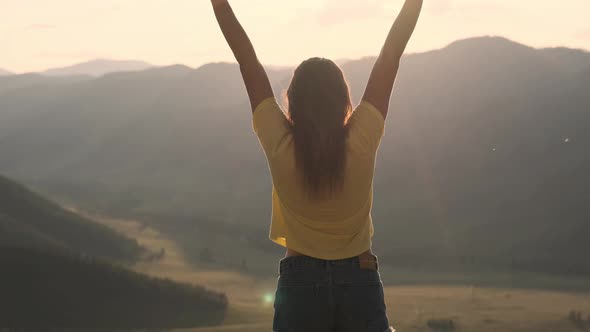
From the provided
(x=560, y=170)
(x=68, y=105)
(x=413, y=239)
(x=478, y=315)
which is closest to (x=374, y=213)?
(x=413, y=239)

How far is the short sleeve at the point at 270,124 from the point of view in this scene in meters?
3.40

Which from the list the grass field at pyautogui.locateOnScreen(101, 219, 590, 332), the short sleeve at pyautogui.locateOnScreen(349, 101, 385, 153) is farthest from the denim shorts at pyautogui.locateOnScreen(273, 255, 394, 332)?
the grass field at pyautogui.locateOnScreen(101, 219, 590, 332)

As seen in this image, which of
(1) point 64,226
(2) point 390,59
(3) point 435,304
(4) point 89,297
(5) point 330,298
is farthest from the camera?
(1) point 64,226

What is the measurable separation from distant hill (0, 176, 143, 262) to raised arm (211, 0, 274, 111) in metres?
40.9

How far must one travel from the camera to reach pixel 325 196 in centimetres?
336

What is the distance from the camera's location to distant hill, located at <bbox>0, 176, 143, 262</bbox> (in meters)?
45.0

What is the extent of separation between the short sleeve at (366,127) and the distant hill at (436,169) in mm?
47456

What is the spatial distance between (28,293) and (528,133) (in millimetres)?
59043

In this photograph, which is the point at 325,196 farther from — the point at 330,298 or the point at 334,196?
the point at 330,298

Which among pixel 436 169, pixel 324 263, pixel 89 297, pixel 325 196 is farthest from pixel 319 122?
pixel 436 169

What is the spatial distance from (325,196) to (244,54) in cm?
72

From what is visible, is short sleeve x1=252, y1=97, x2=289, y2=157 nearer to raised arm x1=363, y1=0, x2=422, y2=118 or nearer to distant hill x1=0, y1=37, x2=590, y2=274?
raised arm x1=363, y1=0, x2=422, y2=118

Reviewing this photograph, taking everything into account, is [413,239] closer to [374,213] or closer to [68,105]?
[374,213]

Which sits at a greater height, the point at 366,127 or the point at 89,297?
the point at 89,297
